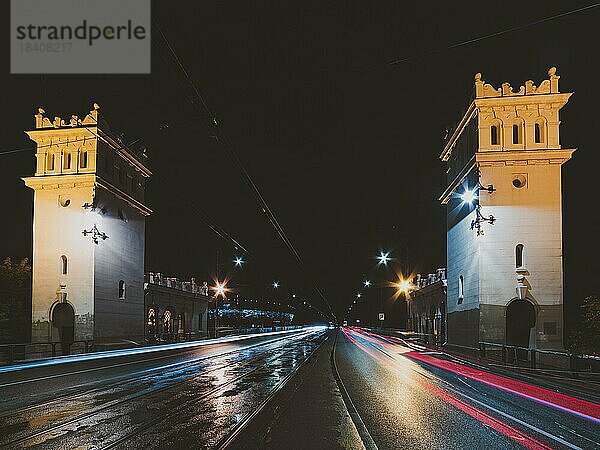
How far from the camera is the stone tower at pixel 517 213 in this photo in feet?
116

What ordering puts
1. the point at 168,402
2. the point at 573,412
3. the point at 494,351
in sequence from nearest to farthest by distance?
the point at 573,412, the point at 168,402, the point at 494,351

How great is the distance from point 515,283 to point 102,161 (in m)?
27.4

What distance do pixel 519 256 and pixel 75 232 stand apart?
90.4 feet

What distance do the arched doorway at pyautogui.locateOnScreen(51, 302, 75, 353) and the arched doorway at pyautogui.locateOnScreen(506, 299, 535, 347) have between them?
86.5 ft

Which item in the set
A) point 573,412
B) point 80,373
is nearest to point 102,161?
point 80,373

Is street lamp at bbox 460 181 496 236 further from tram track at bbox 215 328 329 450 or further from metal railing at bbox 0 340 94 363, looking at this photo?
metal railing at bbox 0 340 94 363

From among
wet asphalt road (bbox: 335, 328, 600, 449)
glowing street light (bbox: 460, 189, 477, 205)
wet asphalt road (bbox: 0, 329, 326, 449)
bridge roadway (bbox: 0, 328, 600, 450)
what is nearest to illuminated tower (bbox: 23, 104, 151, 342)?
wet asphalt road (bbox: 0, 329, 326, 449)

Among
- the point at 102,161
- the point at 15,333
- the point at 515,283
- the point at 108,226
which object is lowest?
the point at 15,333

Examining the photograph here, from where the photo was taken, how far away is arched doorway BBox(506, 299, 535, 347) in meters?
36.1

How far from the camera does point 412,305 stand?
2891 inches

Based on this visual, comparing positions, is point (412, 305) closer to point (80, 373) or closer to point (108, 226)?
point (108, 226)

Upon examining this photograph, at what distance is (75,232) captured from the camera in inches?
1732

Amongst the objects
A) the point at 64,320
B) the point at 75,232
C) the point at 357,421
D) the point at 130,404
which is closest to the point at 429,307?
the point at 64,320

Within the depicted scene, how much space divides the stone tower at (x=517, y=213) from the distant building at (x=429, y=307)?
11.3 meters
